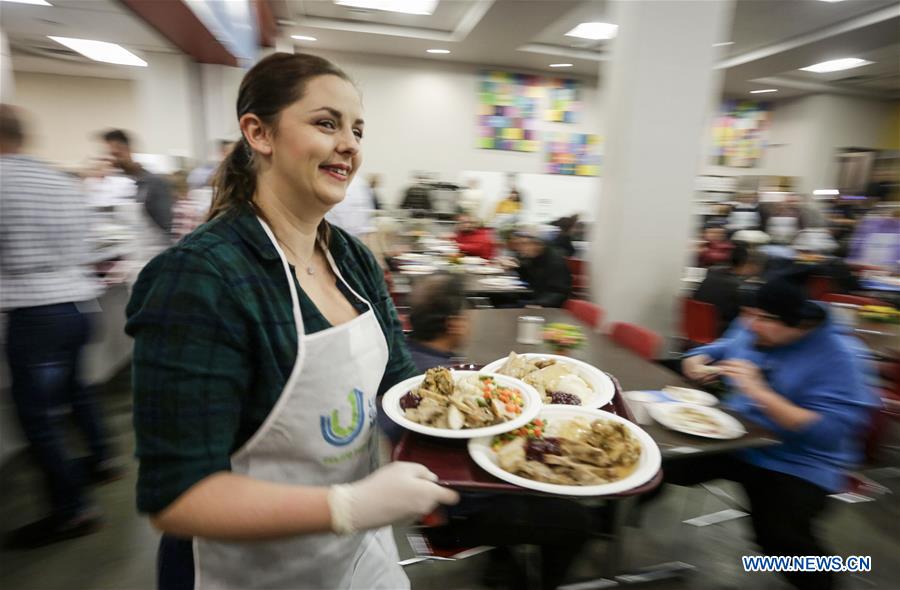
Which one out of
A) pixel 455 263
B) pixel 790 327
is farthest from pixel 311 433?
pixel 455 263

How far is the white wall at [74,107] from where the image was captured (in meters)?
9.37

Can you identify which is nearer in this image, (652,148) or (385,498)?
(385,498)

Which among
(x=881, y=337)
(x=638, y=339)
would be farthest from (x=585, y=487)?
(x=881, y=337)

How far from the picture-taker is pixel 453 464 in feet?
3.81

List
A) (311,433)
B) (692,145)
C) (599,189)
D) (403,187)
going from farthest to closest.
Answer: (403,187), (599,189), (692,145), (311,433)

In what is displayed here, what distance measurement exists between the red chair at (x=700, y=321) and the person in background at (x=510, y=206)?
5.53m

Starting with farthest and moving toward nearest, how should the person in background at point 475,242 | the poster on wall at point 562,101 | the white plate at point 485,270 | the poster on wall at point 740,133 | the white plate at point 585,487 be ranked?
the poster on wall at point 740,133, the poster on wall at point 562,101, the person in background at point 475,242, the white plate at point 485,270, the white plate at point 585,487

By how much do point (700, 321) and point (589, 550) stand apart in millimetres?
1964

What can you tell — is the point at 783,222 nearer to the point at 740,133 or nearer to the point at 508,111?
the point at 740,133

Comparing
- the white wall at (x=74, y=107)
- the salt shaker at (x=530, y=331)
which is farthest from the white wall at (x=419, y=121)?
the salt shaker at (x=530, y=331)

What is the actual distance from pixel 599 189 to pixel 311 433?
3.70m

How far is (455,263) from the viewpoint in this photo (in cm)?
501

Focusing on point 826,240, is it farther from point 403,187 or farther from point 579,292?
point 403,187

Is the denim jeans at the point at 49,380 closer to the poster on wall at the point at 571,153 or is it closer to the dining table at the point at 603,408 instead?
the dining table at the point at 603,408
